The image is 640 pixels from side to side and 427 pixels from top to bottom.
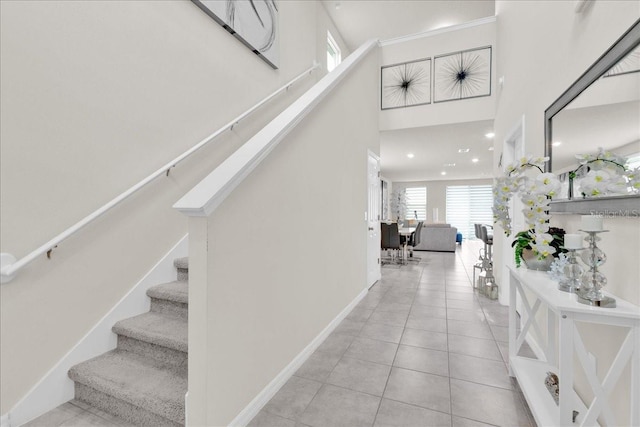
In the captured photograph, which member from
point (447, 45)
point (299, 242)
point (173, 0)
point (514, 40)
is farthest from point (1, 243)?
point (447, 45)

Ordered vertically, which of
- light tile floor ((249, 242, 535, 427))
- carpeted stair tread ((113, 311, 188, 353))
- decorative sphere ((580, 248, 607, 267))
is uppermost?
decorative sphere ((580, 248, 607, 267))

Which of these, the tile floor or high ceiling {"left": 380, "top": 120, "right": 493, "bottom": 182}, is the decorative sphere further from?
high ceiling {"left": 380, "top": 120, "right": 493, "bottom": 182}

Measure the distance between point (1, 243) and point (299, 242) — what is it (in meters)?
1.53

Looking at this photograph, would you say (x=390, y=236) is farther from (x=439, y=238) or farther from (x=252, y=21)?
(x=252, y=21)

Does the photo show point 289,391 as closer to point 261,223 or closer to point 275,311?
point 275,311

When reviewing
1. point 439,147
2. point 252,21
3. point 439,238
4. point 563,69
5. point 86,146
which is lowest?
point 439,238

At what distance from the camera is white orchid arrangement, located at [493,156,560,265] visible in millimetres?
1578

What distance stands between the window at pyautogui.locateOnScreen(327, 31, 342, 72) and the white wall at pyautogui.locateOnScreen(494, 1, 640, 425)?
9.43ft

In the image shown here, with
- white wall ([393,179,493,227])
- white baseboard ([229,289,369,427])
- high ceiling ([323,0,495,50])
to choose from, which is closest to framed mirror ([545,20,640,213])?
white baseboard ([229,289,369,427])

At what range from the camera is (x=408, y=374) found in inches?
79.8

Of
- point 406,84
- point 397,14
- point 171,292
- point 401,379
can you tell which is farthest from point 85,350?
point 397,14

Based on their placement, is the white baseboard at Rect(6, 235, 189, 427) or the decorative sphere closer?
the decorative sphere

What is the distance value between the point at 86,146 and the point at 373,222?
3437 mm

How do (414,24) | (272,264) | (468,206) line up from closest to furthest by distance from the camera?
(272,264), (414,24), (468,206)
